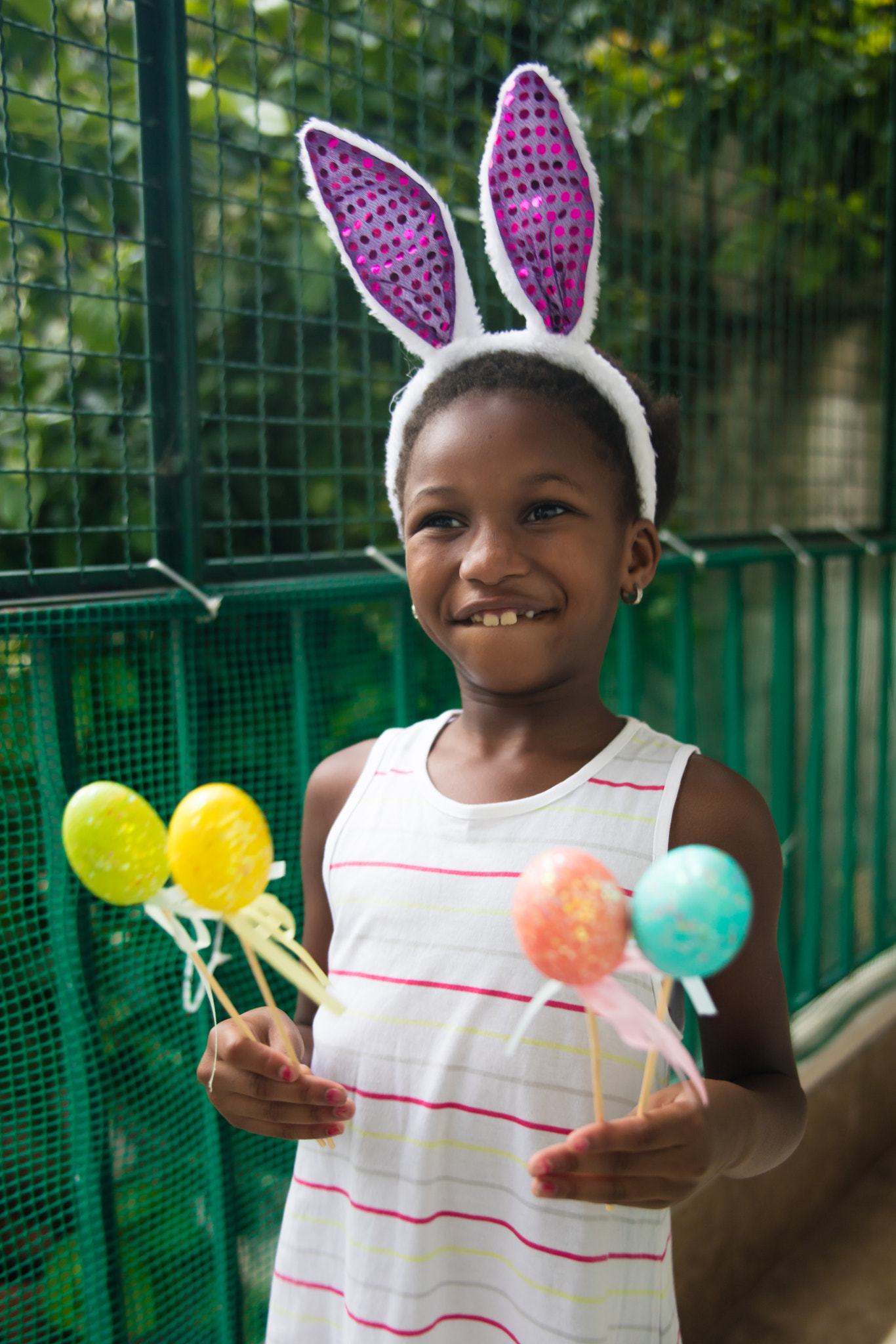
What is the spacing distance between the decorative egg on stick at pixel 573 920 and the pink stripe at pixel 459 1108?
274 millimetres

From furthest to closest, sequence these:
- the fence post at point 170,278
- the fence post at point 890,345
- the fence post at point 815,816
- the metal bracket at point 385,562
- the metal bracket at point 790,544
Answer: the fence post at point 890,345, the fence post at point 815,816, the metal bracket at point 790,544, the metal bracket at point 385,562, the fence post at point 170,278

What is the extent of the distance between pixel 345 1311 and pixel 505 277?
1.11 meters

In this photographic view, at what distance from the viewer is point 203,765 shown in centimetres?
144

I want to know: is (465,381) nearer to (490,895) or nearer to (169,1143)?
(490,895)

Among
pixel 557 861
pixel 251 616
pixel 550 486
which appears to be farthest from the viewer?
pixel 251 616

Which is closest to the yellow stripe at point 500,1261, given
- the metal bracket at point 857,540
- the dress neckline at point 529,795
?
the dress neckline at point 529,795

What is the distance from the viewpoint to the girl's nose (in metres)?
0.94

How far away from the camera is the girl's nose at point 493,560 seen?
3.10ft

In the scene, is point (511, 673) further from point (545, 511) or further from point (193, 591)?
point (193, 591)

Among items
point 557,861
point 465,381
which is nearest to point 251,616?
point 465,381

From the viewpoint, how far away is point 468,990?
1.00 m

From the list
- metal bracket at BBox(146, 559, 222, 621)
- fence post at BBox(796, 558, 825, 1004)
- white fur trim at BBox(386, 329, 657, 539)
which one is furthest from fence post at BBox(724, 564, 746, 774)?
metal bracket at BBox(146, 559, 222, 621)

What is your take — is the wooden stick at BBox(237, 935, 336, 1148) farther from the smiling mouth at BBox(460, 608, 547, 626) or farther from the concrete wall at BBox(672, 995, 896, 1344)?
the concrete wall at BBox(672, 995, 896, 1344)

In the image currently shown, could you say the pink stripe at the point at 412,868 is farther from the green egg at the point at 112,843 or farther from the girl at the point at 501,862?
the green egg at the point at 112,843
